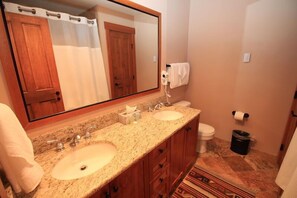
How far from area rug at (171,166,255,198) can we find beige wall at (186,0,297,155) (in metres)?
0.93

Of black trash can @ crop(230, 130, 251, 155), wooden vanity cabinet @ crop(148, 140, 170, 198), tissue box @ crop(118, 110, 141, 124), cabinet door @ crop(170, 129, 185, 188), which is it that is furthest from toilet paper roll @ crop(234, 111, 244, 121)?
tissue box @ crop(118, 110, 141, 124)

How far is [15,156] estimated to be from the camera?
0.58 m

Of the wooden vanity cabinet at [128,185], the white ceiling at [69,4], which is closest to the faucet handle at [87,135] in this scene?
the wooden vanity cabinet at [128,185]

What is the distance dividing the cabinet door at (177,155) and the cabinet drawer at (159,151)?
100 millimetres

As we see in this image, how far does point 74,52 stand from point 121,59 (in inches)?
18.6

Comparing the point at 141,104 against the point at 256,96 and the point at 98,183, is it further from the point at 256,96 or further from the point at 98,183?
the point at 256,96

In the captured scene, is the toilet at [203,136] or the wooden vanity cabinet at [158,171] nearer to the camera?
the wooden vanity cabinet at [158,171]

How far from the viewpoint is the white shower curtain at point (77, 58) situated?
101 cm

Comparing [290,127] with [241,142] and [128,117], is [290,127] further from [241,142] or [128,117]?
[128,117]

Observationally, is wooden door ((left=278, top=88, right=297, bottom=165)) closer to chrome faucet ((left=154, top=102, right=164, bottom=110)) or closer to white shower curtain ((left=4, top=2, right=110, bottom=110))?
chrome faucet ((left=154, top=102, right=164, bottom=110))

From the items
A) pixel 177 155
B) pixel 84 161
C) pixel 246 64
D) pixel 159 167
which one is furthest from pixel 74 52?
pixel 246 64

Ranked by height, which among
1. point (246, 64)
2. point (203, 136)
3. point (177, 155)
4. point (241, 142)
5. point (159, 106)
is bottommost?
point (241, 142)

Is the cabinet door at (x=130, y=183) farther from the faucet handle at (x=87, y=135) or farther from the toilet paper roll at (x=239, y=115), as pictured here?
the toilet paper roll at (x=239, y=115)

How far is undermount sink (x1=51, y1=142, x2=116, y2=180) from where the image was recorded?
900mm
